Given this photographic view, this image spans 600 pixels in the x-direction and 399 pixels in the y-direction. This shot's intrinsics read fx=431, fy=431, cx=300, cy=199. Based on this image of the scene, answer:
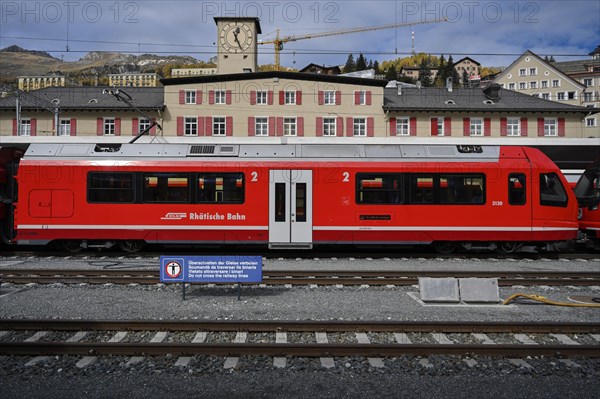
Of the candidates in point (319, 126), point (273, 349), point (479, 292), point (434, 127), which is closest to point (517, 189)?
point (479, 292)

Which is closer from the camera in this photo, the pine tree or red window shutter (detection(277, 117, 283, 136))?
red window shutter (detection(277, 117, 283, 136))

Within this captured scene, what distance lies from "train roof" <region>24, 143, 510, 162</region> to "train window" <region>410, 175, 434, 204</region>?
62 centimetres

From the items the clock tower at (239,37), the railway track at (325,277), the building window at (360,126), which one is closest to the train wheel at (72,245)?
the railway track at (325,277)

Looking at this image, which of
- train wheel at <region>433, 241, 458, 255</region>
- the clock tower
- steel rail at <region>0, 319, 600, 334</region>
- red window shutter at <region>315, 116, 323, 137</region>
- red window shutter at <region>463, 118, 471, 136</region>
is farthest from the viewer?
the clock tower

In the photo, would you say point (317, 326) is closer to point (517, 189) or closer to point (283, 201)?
point (283, 201)

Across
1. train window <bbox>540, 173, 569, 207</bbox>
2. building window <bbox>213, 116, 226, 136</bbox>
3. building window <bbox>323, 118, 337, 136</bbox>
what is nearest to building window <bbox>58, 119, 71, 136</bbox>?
building window <bbox>213, 116, 226, 136</bbox>

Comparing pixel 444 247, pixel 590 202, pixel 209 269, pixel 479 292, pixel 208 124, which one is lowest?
→ pixel 479 292

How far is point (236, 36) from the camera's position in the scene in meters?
53.5

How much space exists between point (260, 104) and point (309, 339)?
115ft

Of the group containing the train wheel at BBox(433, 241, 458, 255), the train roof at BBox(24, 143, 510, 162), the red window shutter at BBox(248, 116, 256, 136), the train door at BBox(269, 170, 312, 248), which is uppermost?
the red window shutter at BBox(248, 116, 256, 136)

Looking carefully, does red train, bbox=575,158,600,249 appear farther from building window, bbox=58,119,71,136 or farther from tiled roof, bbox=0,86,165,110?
building window, bbox=58,119,71,136

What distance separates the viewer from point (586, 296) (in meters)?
8.69

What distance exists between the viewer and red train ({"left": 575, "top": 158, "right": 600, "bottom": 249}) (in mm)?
13802

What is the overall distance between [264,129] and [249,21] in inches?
805
